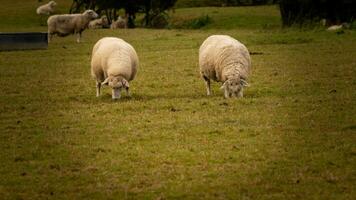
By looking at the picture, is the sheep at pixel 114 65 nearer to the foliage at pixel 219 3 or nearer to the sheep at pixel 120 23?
the sheep at pixel 120 23

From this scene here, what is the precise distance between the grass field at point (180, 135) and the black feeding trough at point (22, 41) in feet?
26.2

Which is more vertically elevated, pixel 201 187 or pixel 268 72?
pixel 201 187

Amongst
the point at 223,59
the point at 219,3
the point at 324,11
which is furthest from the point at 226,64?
the point at 219,3

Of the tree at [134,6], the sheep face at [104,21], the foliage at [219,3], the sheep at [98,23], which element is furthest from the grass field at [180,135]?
the foliage at [219,3]

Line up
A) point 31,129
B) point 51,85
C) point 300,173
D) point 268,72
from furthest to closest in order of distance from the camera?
point 268,72 → point 51,85 → point 31,129 → point 300,173

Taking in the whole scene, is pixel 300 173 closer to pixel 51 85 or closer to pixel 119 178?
pixel 119 178

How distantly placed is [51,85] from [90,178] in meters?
11.2

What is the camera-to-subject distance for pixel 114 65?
18.0 m

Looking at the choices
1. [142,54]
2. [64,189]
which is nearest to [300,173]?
[64,189]

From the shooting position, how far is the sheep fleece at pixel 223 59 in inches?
698

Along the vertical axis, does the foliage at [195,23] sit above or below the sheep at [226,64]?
below

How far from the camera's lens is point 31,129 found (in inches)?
573

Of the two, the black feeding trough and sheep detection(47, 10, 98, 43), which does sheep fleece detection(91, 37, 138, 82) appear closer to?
the black feeding trough

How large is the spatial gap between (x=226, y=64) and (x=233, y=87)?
66 centimetres
